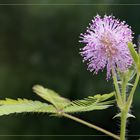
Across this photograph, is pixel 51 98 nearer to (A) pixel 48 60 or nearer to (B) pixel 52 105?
(B) pixel 52 105

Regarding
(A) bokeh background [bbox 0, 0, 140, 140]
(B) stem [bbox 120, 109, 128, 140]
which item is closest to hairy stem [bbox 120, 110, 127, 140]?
(B) stem [bbox 120, 109, 128, 140]

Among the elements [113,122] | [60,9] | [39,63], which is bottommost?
[113,122]

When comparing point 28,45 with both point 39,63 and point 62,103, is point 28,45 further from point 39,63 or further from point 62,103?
point 62,103

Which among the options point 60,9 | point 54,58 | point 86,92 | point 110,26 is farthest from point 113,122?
point 110,26

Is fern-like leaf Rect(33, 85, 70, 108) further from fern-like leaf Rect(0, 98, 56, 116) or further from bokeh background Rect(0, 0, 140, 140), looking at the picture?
bokeh background Rect(0, 0, 140, 140)

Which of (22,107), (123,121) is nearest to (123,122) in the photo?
(123,121)

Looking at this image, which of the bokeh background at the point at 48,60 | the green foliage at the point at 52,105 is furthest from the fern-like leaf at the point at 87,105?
the bokeh background at the point at 48,60
